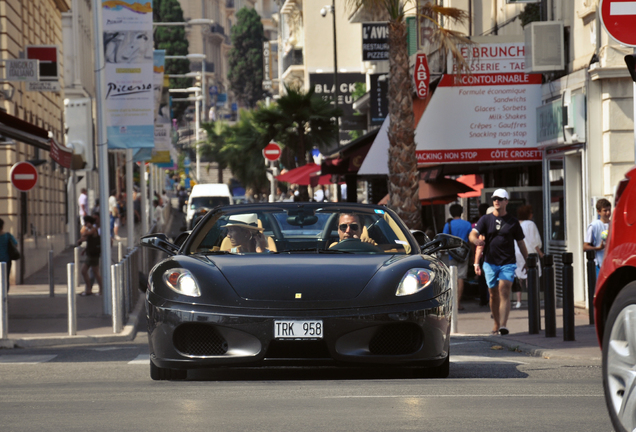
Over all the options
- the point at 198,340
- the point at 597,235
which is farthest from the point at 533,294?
the point at 198,340

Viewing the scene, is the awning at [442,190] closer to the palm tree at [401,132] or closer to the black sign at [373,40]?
the palm tree at [401,132]

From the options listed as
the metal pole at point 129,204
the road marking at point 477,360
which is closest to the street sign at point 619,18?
the road marking at point 477,360

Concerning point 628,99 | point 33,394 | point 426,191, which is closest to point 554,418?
point 33,394

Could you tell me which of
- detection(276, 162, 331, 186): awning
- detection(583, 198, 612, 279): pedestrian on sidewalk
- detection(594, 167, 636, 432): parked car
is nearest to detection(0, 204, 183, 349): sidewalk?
detection(583, 198, 612, 279): pedestrian on sidewalk

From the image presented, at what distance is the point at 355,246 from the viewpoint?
8.18 metres

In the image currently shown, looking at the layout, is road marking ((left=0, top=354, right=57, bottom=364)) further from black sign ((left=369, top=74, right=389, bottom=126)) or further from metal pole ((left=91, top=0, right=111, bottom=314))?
black sign ((left=369, top=74, right=389, bottom=126))

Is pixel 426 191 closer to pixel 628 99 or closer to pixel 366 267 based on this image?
pixel 628 99

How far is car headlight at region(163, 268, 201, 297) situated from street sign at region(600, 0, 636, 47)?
3896 mm

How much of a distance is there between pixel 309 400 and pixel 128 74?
14.8 m

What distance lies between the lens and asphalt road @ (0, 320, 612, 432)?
600 cm

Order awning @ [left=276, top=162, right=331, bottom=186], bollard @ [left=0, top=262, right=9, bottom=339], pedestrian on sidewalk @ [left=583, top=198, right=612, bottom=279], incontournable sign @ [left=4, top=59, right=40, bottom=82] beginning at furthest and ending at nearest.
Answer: awning @ [left=276, top=162, right=331, bottom=186] < incontournable sign @ [left=4, top=59, right=40, bottom=82] < pedestrian on sidewalk @ [left=583, top=198, right=612, bottom=279] < bollard @ [left=0, top=262, right=9, bottom=339]

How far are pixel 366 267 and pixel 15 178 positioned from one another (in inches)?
722

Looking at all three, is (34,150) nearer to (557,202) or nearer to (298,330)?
(557,202)

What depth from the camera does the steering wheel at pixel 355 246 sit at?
321 inches
